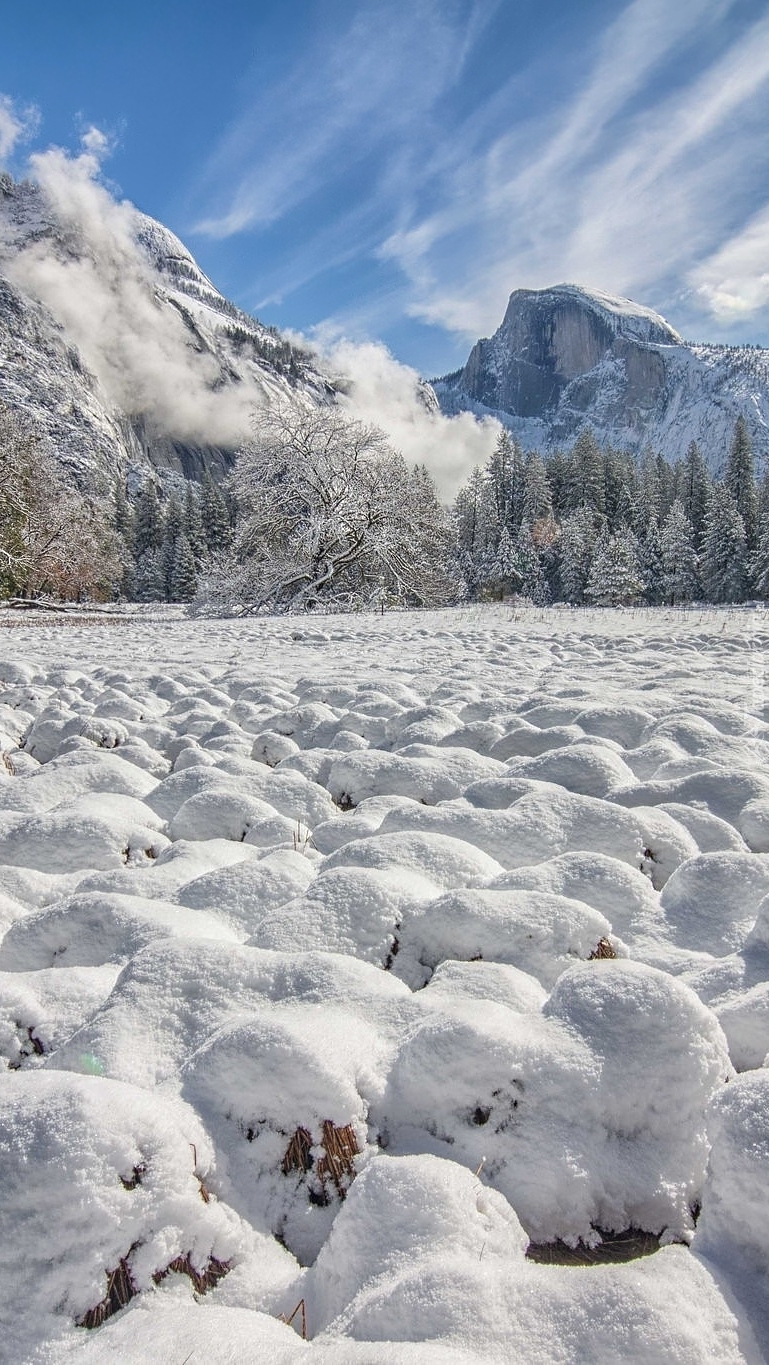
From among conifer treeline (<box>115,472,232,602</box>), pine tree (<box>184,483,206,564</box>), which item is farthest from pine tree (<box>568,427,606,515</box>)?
pine tree (<box>184,483,206,564</box>)

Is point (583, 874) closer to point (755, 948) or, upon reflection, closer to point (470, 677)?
point (755, 948)

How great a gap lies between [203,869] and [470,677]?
385 cm

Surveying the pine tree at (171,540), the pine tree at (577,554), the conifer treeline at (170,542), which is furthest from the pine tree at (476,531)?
the pine tree at (171,540)

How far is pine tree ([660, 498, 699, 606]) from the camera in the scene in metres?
40.9

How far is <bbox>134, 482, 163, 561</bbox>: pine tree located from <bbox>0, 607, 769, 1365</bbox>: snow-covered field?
190 feet

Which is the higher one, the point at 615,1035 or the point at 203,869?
the point at 615,1035

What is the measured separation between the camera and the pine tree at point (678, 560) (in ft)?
134

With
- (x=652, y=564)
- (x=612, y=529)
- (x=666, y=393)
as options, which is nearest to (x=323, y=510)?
(x=652, y=564)

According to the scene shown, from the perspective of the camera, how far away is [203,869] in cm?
219

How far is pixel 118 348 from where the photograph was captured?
126562 millimetres

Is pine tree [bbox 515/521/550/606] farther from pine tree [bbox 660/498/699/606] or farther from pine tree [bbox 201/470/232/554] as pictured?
pine tree [bbox 201/470/232/554]

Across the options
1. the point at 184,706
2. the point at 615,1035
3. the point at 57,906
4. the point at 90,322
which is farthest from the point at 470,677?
the point at 90,322

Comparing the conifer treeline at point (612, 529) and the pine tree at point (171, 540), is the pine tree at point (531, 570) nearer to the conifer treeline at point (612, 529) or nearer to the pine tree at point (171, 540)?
the conifer treeline at point (612, 529)

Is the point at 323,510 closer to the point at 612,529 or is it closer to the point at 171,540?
the point at 612,529
